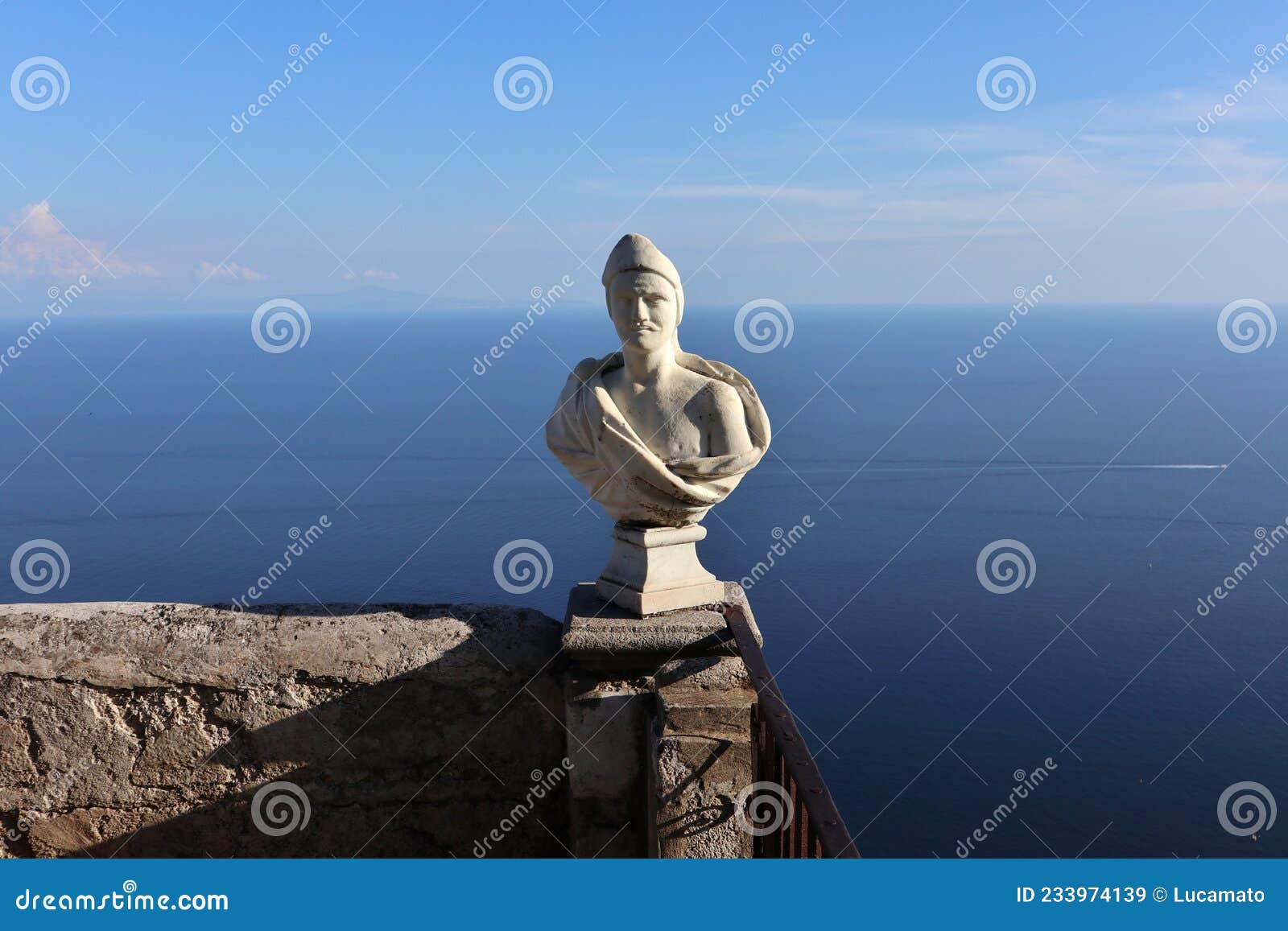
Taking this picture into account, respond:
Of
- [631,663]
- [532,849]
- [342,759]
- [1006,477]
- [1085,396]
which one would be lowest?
[532,849]

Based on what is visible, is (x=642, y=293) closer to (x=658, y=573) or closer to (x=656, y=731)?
(x=658, y=573)

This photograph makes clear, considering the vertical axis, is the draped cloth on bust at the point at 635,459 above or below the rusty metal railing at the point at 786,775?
above

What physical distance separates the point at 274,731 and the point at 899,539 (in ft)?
100

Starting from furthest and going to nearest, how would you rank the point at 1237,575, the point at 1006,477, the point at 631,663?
the point at 1006,477 → the point at 1237,575 → the point at 631,663

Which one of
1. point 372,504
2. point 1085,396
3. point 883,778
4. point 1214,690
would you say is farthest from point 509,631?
point 1085,396

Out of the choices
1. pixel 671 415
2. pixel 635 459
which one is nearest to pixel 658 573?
pixel 635 459

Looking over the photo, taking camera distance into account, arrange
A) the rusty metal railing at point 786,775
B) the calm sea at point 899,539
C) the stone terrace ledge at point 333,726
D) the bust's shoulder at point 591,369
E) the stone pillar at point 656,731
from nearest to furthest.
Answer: the rusty metal railing at point 786,775
the stone pillar at point 656,731
the stone terrace ledge at point 333,726
the bust's shoulder at point 591,369
the calm sea at point 899,539

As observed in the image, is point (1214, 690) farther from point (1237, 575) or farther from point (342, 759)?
point (342, 759)

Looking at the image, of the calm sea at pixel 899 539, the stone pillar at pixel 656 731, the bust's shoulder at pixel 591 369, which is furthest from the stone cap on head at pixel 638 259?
the calm sea at pixel 899 539

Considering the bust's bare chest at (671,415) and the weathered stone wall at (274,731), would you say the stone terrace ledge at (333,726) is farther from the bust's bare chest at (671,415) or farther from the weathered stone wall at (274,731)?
the bust's bare chest at (671,415)

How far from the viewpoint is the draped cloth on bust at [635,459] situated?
3.69m

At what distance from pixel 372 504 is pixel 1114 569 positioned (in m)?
23.4

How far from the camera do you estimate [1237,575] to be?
29547 mm

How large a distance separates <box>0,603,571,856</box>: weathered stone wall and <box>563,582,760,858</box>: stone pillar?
15 cm
